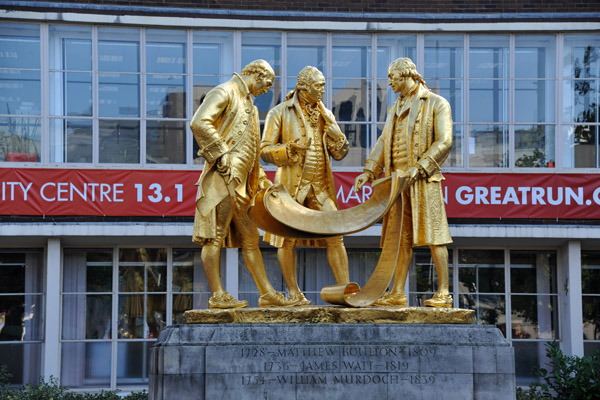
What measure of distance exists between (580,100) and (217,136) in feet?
43.9

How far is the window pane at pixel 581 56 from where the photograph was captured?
23.4m

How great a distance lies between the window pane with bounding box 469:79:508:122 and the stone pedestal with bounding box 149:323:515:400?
12649 mm

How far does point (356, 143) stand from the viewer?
23203 mm

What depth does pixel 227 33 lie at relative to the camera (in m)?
23.2

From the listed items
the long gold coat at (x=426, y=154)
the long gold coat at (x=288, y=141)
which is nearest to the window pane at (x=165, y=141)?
the long gold coat at (x=288, y=141)

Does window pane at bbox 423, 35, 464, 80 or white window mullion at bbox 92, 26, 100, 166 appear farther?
window pane at bbox 423, 35, 464, 80

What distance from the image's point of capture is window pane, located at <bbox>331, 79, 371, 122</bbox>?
918 inches

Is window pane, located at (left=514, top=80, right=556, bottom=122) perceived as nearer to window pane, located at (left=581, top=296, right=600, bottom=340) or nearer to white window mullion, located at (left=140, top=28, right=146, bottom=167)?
window pane, located at (left=581, top=296, right=600, bottom=340)

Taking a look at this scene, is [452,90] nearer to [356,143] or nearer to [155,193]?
[356,143]

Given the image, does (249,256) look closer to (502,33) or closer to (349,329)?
(349,329)

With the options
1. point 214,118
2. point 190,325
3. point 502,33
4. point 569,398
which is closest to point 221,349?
point 190,325

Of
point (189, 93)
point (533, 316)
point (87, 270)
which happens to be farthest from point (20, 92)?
point (533, 316)

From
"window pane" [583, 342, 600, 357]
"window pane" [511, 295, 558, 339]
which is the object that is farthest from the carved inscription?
"window pane" [583, 342, 600, 357]

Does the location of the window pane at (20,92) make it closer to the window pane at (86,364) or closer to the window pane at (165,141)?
the window pane at (165,141)
